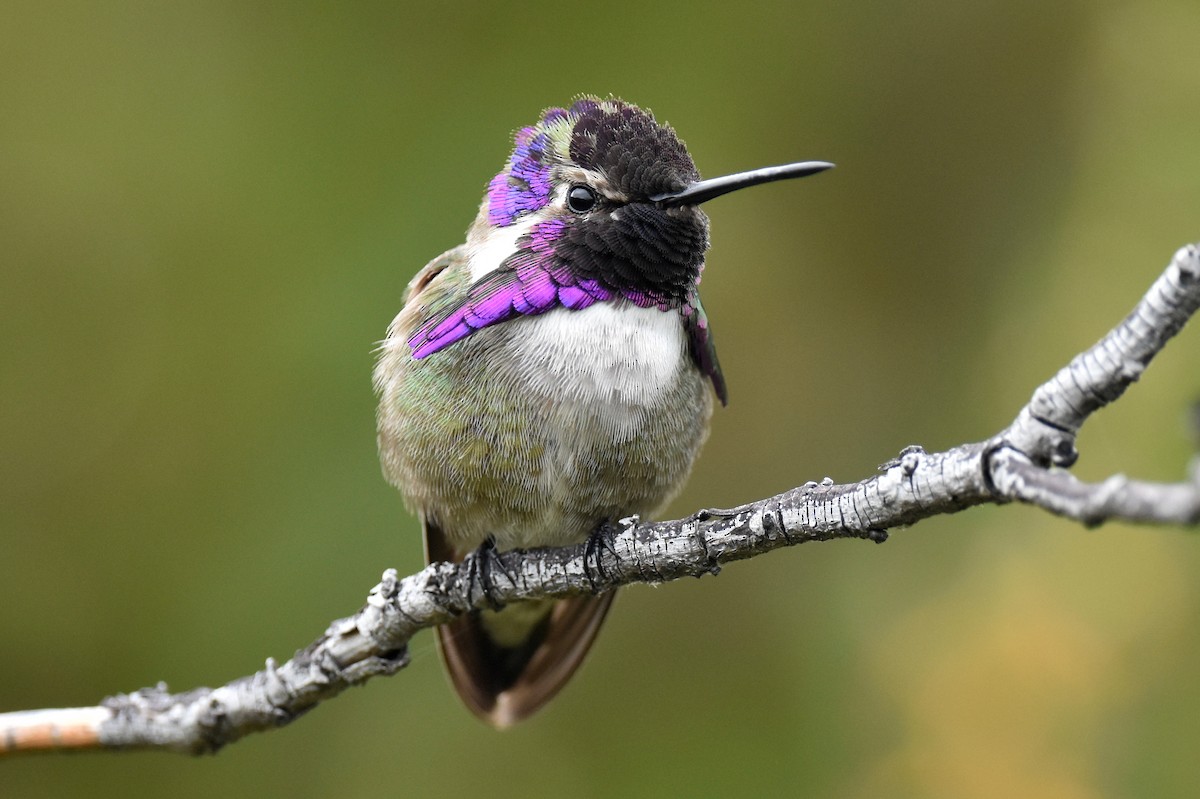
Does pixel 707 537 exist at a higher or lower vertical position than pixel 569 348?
lower

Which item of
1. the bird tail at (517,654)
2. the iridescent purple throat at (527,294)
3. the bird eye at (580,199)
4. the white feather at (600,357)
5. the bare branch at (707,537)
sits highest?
the bird eye at (580,199)

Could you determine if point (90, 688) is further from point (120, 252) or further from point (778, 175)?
point (778, 175)

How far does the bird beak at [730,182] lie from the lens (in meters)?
2.88

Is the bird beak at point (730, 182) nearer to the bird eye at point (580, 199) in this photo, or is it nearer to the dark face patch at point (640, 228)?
the dark face patch at point (640, 228)

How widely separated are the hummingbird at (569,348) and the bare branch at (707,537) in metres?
0.17

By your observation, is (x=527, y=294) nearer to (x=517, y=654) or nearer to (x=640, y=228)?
(x=640, y=228)

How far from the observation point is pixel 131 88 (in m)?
5.87

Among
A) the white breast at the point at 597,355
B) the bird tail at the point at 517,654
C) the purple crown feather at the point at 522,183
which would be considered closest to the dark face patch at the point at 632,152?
the purple crown feather at the point at 522,183

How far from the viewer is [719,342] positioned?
5.89m

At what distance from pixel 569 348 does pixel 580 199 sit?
443 mm

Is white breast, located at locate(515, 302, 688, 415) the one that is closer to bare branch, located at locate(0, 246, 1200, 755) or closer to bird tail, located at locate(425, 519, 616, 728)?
bare branch, located at locate(0, 246, 1200, 755)

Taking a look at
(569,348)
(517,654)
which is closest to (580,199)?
(569,348)

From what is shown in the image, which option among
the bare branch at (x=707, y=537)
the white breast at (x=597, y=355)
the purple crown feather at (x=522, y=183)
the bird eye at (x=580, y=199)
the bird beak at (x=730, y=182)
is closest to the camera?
the bare branch at (x=707, y=537)

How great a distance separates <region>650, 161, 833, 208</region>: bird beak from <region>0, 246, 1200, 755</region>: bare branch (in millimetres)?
879
